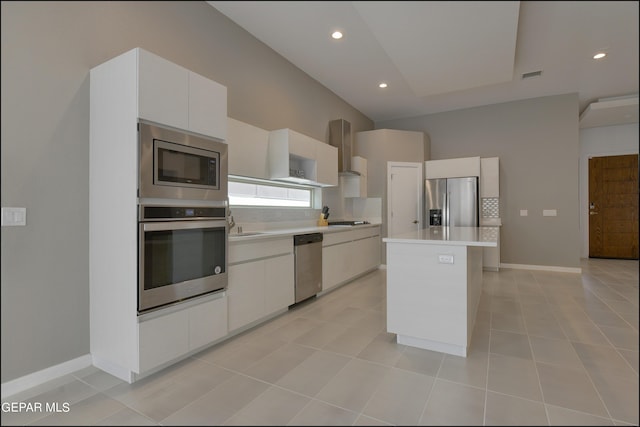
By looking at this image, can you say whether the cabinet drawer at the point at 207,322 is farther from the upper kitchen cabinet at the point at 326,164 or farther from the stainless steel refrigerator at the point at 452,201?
the stainless steel refrigerator at the point at 452,201

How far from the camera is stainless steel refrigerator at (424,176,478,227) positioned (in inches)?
202

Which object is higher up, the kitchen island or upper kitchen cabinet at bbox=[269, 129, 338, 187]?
upper kitchen cabinet at bbox=[269, 129, 338, 187]

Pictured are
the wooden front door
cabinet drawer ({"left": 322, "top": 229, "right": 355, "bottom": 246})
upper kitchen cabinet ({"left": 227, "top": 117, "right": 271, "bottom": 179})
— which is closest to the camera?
the wooden front door

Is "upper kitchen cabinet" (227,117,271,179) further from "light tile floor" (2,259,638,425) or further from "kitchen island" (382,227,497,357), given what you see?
"kitchen island" (382,227,497,357)

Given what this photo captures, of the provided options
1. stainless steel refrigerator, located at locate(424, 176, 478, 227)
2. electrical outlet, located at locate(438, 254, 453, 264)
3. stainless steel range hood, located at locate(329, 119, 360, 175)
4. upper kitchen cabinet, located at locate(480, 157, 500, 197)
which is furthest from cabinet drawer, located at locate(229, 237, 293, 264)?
upper kitchen cabinet, located at locate(480, 157, 500, 197)

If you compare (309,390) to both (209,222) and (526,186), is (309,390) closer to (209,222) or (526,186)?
(209,222)

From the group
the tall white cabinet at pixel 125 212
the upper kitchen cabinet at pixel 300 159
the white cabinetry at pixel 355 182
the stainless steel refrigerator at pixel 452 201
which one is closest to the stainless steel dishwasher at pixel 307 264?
the upper kitchen cabinet at pixel 300 159

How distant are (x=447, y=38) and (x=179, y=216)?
2.28 m

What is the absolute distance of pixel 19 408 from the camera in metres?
1.64

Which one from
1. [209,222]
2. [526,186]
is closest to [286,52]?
[209,222]

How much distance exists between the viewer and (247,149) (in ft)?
10.5

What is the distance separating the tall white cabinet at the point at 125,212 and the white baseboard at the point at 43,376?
8 cm

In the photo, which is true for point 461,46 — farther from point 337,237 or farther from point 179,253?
point 179,253

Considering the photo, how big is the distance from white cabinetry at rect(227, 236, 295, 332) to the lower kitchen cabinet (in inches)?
6.1
